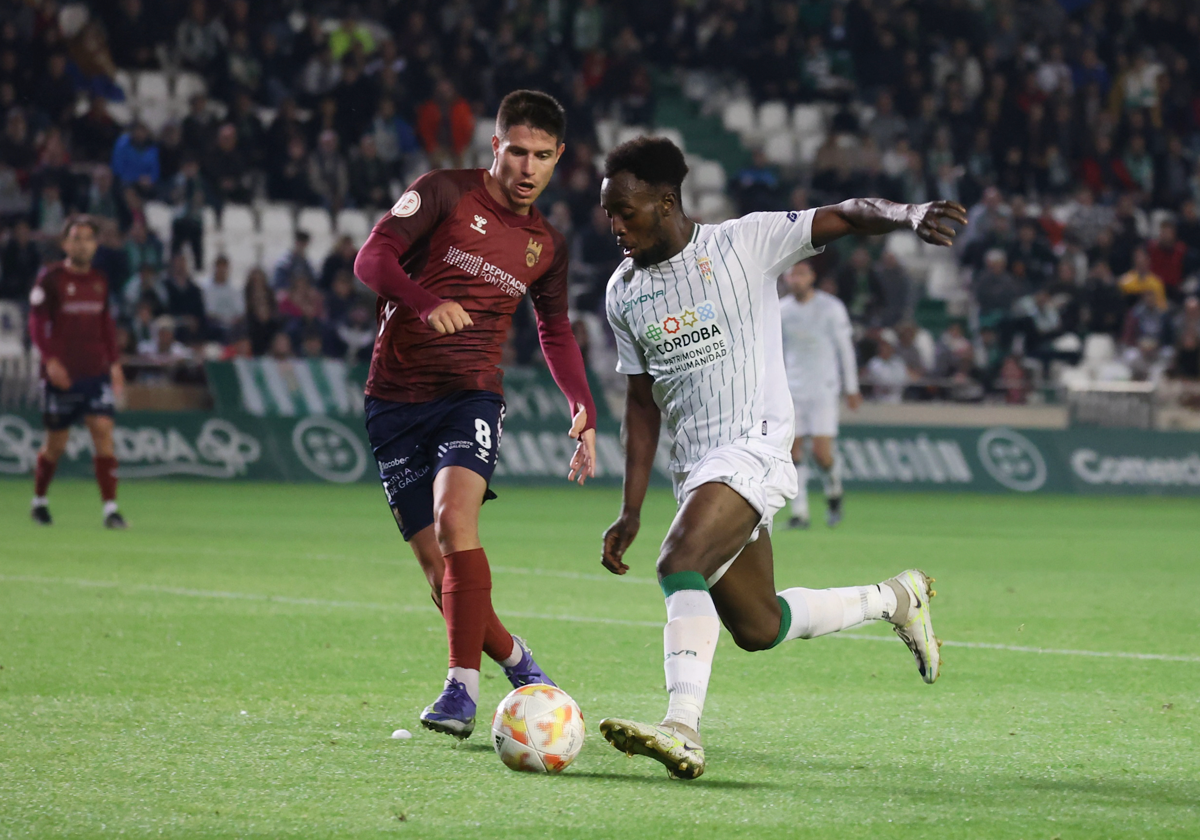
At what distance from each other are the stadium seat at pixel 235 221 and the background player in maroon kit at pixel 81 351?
796cm

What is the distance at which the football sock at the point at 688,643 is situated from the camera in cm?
465

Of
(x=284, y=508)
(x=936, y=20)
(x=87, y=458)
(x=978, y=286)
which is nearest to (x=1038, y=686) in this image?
(x=284, y=508)

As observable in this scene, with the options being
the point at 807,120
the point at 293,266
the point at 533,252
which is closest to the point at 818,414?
the point at 293,266

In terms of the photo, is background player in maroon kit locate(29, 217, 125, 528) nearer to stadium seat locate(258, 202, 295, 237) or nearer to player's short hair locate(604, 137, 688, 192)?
stadium seat locate(258, 202, 295, 237)

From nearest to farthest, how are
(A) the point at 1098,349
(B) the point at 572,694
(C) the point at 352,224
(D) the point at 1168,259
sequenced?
(B) the point at 572,694 → (C) the point at 352,224 → (A) the point at 1098,349 → (D) the point at 1168,259

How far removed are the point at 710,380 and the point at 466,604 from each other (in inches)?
43.2

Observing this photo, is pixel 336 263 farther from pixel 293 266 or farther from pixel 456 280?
pixel 456 280

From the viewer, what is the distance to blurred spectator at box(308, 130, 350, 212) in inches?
856

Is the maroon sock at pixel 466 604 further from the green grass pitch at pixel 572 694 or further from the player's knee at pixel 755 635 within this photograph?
the player's knee at pixel 755 635

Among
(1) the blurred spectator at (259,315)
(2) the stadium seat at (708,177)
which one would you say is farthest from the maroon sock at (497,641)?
(2) the stadium seat at (708,177)

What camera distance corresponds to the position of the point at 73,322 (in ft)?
43.5

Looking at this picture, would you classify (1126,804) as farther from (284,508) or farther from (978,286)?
(978,286)

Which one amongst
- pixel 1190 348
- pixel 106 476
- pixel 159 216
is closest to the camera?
pixel 106 476

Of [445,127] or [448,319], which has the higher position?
[445,127]
